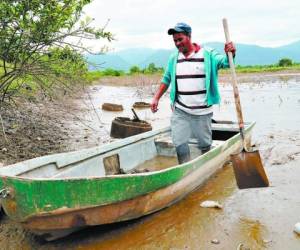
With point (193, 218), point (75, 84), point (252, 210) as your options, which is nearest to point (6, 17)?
point (75, 84)

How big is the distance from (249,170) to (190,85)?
4.17 feet

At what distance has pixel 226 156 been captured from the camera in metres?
6.50

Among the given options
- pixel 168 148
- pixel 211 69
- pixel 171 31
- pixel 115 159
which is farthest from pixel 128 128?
pixel 171 31

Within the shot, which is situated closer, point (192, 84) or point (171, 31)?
point (171, 31)

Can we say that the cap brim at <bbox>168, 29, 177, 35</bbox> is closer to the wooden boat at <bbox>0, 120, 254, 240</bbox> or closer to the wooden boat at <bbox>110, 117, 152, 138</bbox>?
the wooden boat at <bbox>0, 120, 254, 240</bbox>

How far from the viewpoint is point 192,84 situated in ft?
16.6

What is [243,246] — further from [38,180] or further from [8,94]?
[8,94]

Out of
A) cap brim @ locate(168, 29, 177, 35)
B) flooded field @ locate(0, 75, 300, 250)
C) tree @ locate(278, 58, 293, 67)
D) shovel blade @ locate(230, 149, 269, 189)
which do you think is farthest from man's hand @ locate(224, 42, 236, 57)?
tree @ locate(278, 58, 293, 67)

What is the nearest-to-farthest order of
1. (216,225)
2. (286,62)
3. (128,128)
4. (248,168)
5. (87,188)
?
1. (87,188)
2. (216,225)
3. (248,168)
4. (128,128)
5. (286,62)

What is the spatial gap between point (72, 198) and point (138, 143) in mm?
2666

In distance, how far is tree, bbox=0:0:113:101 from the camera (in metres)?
5.64

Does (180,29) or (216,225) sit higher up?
(180,29)

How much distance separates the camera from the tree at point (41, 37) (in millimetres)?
5645

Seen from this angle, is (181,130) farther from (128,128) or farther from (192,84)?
(128,128)
